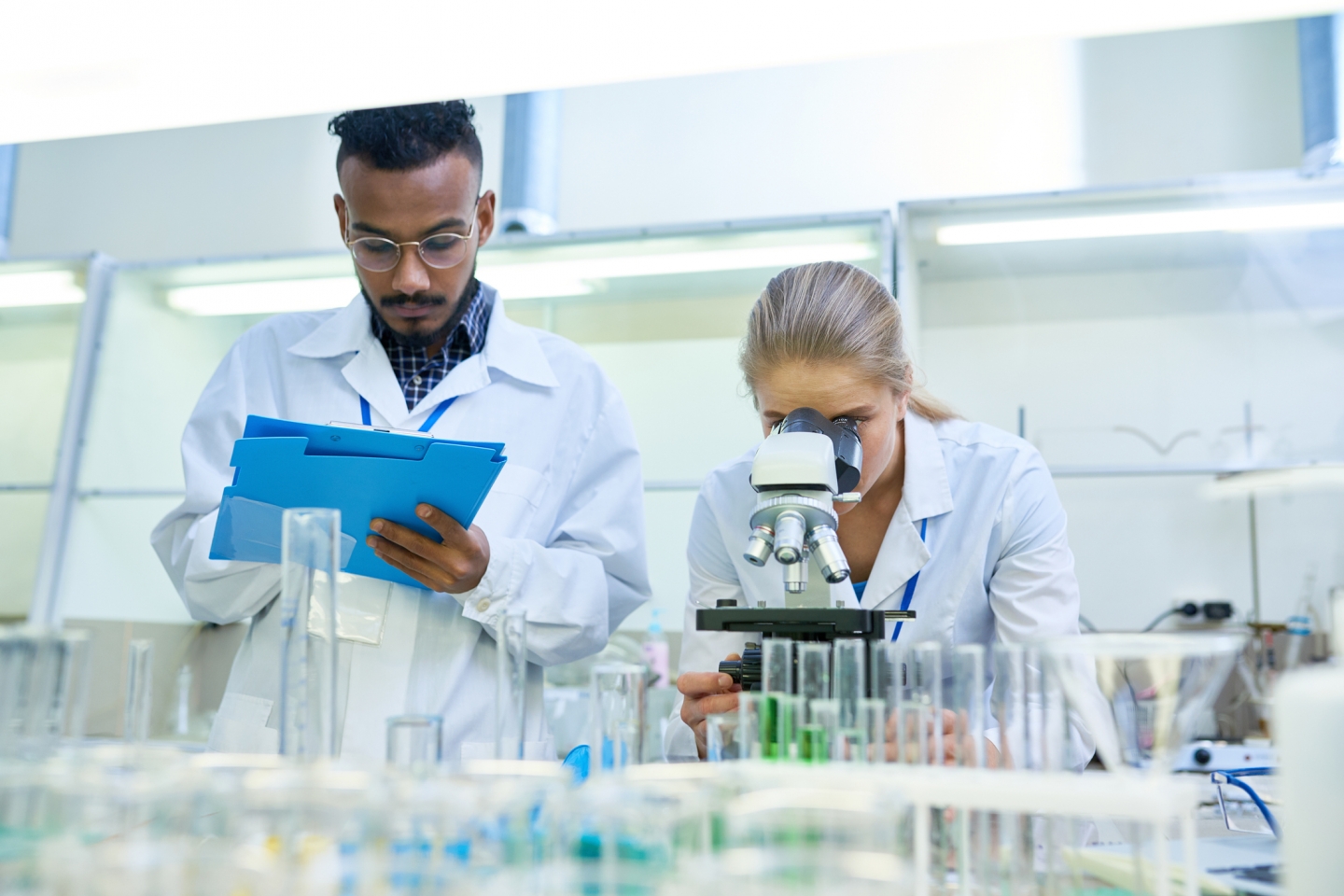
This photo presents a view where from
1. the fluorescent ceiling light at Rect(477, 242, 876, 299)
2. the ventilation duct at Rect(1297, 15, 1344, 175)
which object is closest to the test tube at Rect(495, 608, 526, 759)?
the fluorescent ceiling light at Rect(477, 242, 876, 299)

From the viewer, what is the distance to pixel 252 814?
0.60 meters

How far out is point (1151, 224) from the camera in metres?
3.14

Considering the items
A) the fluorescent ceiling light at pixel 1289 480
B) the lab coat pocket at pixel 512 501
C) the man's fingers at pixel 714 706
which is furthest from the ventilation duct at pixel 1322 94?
the man's fingers at pixel 714 706

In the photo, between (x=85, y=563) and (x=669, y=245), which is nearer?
(x=669, y=245)

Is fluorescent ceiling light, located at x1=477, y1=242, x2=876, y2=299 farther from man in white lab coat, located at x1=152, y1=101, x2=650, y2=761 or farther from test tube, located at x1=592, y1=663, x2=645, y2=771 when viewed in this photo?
test tube, located at x1=592, y1=663, x2=645, y2=771

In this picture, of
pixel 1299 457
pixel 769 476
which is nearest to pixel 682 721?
pixel 769 476

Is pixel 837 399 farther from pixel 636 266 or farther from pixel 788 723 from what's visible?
pixel 636 266

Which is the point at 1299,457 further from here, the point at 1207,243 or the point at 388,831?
the point at 388,831

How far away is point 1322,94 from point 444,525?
10.3ft

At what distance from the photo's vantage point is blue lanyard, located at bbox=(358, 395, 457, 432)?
1720 millimetres

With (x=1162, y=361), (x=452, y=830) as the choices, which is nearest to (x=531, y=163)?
(x=1162, y=361)

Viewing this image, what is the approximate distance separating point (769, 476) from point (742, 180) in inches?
124

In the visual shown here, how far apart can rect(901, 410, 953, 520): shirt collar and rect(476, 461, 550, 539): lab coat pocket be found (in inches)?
23.0

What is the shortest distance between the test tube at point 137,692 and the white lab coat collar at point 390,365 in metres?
0.90
